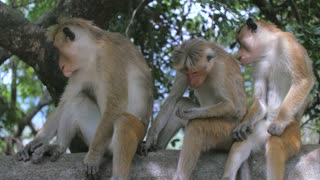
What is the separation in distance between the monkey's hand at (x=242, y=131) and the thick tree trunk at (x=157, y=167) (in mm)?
249

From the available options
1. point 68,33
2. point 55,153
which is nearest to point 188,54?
point 68,33

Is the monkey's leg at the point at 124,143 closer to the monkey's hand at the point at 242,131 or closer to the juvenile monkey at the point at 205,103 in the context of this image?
the juvenile monkey at the point at 205,103

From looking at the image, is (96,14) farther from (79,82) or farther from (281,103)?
(281,103)

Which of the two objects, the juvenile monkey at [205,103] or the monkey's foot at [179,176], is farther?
the juvenile monkey at [205,103]

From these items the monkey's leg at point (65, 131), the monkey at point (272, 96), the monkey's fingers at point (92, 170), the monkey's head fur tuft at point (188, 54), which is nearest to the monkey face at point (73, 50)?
the monkey's leg at point (65, 131)

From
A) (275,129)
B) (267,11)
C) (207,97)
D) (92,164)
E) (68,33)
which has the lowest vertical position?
(275,129)

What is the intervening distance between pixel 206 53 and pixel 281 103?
103 cm

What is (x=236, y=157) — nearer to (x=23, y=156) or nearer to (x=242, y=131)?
(x=242, y=131)

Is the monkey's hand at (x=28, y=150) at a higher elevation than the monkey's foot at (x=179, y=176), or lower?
higher

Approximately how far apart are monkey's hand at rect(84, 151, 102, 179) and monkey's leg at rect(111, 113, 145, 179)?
0.17 metres

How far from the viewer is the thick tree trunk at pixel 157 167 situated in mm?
5332

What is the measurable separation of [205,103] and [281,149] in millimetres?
1006

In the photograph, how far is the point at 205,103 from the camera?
593 cm

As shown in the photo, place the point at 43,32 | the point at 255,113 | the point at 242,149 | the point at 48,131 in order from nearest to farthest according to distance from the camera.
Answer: the point at 242,149, the point at 255,113, the point at 48,131, the point at 43,32
